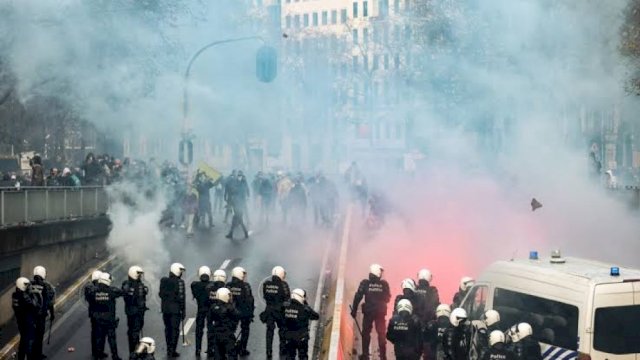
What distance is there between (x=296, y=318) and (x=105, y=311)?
3.51 m

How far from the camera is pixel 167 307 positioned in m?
16.5

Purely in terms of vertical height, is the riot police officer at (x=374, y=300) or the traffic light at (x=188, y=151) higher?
the traffic light at (x=188, y=151)

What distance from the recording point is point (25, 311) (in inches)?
630

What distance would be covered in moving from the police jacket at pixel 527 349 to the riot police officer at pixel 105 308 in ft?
23.8

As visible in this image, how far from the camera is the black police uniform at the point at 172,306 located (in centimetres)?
1652

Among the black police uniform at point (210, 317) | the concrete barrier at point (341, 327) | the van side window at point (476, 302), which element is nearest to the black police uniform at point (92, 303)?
the black police uniform at point (210, 317)

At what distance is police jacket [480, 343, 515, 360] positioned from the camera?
11539 mm

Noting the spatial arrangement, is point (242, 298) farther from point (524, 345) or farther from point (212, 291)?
point (524, 345)

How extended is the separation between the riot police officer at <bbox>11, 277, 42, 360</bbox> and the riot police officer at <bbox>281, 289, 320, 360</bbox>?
4.29 m

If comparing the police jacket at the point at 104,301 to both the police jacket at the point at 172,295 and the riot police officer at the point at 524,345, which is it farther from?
the riot police officer at the point at 524,345

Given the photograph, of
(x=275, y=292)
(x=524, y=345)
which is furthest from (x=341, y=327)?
(x=524, y=345)

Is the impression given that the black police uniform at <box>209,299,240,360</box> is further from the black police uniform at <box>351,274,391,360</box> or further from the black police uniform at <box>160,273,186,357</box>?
the black police uniform at <box>351,274,391,360</box>

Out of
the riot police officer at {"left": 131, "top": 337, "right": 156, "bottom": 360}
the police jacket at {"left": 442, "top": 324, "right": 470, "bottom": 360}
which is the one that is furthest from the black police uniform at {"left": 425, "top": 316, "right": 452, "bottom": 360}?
the riot police officer at {"left": 131, "top": 337, "right": 156, "bottom": 360}

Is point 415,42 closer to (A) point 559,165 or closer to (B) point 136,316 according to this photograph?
(A) point 559,165
